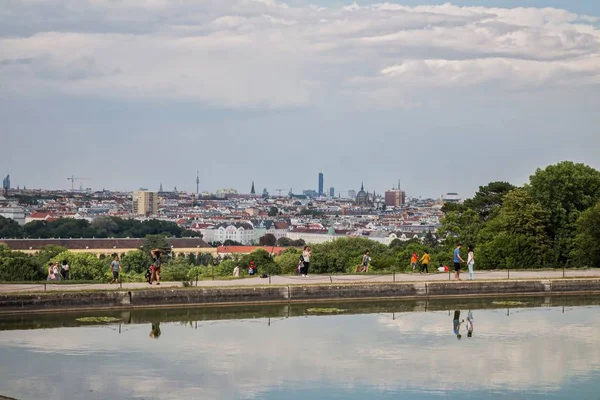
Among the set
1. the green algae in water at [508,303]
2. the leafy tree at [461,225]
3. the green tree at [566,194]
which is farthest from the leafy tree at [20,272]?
the leafy tree at [461,225]

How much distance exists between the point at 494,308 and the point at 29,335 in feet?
34.5

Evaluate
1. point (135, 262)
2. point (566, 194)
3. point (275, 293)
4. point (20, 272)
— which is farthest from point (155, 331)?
point (135, 262)

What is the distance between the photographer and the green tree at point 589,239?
117 ft

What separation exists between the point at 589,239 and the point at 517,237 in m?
3.00

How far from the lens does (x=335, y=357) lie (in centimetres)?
1955

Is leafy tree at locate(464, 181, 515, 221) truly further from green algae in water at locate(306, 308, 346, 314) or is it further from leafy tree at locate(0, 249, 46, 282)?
green algae in water at locate(306, 308, 346, 314)

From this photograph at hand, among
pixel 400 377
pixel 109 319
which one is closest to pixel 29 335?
pixel 109 319

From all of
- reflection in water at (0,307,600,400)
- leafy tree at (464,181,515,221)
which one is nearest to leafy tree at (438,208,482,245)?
leafy tree at (464,181,515,221)

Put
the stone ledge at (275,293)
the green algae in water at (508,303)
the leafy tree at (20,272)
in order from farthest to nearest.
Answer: the leafy tree at (20,272) < the green algae in water at (508,303) < the stone ledge at (275,293)

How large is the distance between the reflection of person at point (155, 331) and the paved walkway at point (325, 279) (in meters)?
2.90

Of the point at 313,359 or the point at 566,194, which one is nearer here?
the point at 313,359

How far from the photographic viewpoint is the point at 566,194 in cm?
4188

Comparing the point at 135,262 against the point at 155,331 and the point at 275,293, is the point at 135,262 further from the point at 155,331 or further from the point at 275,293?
the point at 155,331

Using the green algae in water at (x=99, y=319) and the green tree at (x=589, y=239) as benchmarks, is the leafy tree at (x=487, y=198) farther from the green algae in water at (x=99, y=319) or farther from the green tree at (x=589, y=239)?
the green algae in water at (x=99, y=319)
